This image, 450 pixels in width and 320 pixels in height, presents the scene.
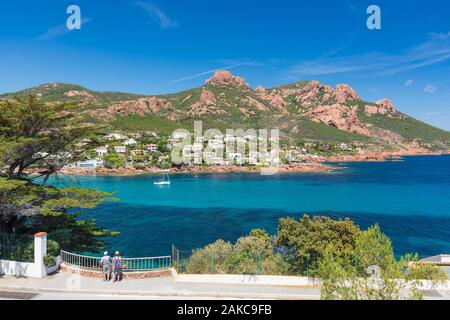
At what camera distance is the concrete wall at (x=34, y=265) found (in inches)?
442

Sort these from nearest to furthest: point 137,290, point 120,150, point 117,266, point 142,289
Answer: point 137,290 < point 142,289 < point 117,266 < point 120,150

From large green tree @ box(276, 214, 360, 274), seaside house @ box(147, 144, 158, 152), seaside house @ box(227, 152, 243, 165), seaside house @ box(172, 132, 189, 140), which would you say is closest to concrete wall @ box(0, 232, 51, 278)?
large green tree @ box(276, 214, 360, 274)

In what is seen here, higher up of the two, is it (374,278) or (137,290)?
(374,278)

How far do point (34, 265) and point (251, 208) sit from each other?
35.9 metres

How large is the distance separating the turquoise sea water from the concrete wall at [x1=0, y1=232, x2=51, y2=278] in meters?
15.0

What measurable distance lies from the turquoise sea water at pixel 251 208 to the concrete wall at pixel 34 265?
1497 cm

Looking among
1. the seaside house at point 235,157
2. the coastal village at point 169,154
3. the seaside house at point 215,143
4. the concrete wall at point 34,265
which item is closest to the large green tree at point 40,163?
the concrete wall at point 34,265

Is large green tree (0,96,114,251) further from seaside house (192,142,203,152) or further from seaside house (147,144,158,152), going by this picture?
seaside house (192,142,203,152)

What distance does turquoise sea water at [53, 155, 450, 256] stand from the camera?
102ft

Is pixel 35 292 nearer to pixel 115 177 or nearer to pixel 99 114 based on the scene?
pixel 115 177

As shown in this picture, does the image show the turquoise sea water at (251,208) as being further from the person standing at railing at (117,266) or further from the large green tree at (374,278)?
the large green tree at (374,278)

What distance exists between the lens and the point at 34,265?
11.3 metres

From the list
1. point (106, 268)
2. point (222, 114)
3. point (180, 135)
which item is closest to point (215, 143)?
point (180, 135)

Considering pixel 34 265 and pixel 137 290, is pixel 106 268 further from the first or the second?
pixel 34 265
